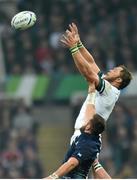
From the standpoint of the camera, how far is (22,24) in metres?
17.6

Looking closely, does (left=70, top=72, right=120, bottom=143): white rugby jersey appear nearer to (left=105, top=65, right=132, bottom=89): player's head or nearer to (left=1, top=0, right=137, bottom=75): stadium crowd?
(left=105, top=65, right=132, bottom=89): player's head

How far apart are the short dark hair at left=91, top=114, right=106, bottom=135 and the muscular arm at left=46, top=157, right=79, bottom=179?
A: 0.51 metres

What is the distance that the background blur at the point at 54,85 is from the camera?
24.1 meters

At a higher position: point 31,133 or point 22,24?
point 22,24

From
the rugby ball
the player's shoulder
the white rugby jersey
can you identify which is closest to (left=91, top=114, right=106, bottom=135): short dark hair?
the white rugby jersey

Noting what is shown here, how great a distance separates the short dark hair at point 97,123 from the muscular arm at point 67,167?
1.68 ft

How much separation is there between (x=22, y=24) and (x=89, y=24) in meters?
9.68

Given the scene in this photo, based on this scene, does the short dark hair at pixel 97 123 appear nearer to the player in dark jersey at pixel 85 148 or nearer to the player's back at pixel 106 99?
the player in dark jersey at pixel 85 148

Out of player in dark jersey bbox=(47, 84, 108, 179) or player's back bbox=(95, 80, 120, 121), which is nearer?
player in dark jersey bbox=(47, 84, 108, 179)

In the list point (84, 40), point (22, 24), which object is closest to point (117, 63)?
point (84, 40)

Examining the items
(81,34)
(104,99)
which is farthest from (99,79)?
(81,34)

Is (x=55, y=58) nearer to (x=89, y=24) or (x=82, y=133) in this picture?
(x=89, y=24)

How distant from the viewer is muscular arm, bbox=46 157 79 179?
53.8 ft

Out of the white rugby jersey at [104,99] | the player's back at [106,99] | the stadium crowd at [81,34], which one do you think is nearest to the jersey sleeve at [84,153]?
the white rugby jersey at [104,99]
